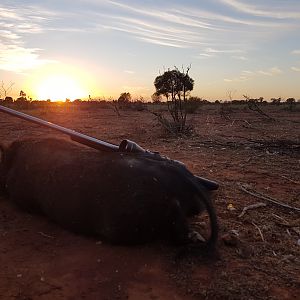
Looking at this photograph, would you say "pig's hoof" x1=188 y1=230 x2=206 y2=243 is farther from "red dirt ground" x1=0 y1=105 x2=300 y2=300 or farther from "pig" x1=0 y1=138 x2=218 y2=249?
"red dirt ground" x1=0 y1=105 x2=300 y2=300

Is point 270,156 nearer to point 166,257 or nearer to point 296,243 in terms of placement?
point 296,243

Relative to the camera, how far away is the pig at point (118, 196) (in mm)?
3447

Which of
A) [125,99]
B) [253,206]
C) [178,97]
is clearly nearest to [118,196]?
[253,206]

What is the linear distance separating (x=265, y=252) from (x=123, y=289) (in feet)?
4.21

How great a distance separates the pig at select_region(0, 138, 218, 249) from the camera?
3.45 meters

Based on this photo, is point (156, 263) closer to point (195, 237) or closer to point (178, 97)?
point (195, 237)

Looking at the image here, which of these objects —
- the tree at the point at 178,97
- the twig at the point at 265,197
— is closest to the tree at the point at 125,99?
the tree at the point at 178,97

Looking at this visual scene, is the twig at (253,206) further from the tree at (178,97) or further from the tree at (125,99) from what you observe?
the tree at (125,99)

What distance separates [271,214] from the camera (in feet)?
15.1

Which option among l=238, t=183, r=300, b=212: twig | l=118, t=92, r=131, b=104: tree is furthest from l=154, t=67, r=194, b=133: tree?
l=118, t=92, r=131, b=104: tree

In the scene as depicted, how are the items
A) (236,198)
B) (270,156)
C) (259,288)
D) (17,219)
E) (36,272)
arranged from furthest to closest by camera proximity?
(270,156) → (236,198) → (17,219) → (36,272) → (259,288)

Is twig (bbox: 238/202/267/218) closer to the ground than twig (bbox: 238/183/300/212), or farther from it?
closer to the ground

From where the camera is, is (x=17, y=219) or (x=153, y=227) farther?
(x=17, y=219)

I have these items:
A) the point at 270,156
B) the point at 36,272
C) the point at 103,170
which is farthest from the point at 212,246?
the point at 270,156
